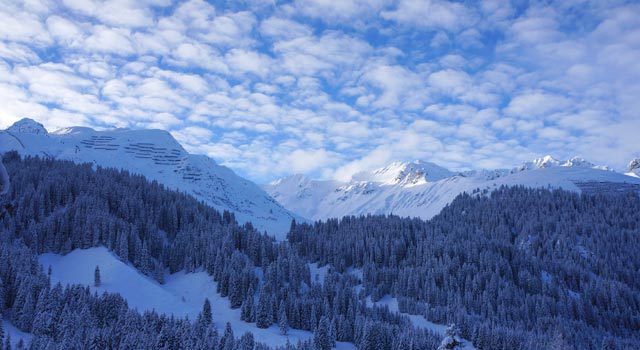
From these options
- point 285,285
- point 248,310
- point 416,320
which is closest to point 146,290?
point 248,310

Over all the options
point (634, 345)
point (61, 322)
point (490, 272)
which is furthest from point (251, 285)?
point (634, 345)

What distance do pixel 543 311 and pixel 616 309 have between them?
29.5 m

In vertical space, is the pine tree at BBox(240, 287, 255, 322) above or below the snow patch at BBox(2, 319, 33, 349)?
below

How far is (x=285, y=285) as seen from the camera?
508 ft

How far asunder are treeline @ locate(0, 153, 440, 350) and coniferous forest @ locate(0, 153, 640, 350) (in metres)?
0.39

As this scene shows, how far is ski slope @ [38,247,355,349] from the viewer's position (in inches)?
4840

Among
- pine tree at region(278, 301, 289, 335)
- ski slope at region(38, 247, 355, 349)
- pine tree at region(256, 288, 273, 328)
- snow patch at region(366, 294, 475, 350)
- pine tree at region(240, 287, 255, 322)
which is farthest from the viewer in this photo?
snow patch at region(366, 294, 475, 350)

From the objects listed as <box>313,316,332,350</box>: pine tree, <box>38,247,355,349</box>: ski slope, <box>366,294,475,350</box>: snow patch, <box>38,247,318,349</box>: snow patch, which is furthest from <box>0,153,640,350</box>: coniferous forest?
<box>38,247,318,349</box>: snow patch

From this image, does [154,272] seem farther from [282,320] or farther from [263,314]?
[282,320]

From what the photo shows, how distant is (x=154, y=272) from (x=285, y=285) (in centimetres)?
4198

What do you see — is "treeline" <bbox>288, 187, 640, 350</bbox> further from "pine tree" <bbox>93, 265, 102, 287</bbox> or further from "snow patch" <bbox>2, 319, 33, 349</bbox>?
"snow patch" <bbox>2, 319, 33, 349</bbox>

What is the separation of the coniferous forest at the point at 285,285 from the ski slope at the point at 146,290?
307 cm

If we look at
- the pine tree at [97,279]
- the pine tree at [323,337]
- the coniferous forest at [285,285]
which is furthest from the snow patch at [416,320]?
the pine tree at [97,279]

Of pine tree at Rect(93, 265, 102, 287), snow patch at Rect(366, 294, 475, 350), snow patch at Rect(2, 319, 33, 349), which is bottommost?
snow patch at Rect(366, 294, 475, 350)
